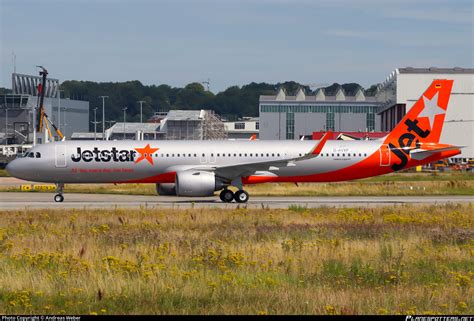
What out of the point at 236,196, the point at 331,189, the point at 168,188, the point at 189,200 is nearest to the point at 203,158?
the point at 168,188

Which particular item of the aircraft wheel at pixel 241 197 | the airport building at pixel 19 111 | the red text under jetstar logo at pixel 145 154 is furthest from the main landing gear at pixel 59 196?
the airport building at pixel 19 111

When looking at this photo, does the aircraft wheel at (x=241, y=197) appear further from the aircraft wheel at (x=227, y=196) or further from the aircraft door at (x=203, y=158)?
the aircraft door at (x=203, y=158)

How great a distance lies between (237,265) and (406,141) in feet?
92.7

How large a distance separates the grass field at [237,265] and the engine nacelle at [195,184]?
404 inches

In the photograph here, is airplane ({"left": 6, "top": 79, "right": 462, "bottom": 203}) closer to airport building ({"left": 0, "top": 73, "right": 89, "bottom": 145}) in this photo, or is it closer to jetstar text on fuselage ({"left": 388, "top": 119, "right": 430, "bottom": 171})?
jetstar text on fuselage ({"left": 388, "top": 119, "right": 430, "bottom": 171})

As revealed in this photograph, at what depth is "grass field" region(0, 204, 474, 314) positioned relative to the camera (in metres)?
13.6

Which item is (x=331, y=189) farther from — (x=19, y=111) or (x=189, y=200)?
(x=19, y=111)

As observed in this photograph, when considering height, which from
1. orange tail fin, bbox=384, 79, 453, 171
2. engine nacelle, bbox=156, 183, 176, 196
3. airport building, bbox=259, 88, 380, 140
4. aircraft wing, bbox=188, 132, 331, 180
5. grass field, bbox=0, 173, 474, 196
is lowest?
grass field, bbox=0, 173, 474, 196

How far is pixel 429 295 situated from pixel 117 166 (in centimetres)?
2885

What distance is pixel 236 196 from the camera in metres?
40.8

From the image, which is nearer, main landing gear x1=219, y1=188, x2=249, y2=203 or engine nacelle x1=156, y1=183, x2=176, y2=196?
main landing gear x1=219, y1=188, x2=249, y2=203

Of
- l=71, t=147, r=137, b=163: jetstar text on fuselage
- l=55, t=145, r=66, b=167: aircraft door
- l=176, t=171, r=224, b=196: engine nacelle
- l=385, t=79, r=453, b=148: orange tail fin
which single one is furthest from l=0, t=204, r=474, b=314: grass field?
l=385, t=79, r=453, b=148: orange tail fin

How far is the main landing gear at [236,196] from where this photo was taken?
40750 mm

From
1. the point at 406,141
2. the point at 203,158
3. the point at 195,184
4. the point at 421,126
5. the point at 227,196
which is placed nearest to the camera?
the point at 195,184
